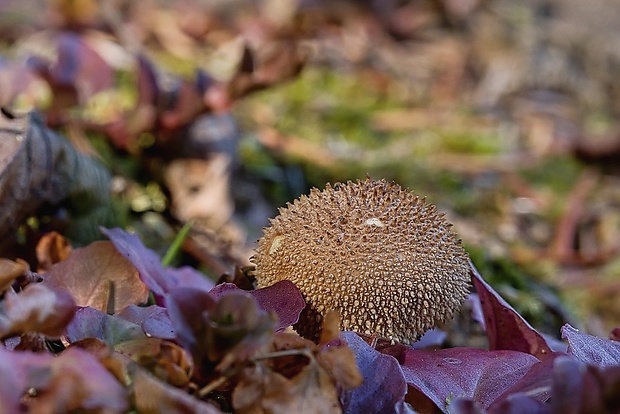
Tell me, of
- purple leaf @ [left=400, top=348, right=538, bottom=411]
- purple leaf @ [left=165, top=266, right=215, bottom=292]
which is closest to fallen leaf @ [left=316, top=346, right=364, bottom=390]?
Answer: purple leaf @ [left=400, top=348, right=538, bottom=411]

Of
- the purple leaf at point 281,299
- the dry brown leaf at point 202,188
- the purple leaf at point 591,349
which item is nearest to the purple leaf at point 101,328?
the purple leaf at point 281,299

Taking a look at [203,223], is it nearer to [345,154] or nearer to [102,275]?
[345,154]

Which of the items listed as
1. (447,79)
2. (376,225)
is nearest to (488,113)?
(447,79)

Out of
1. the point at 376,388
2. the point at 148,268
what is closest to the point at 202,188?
the point at 148,268

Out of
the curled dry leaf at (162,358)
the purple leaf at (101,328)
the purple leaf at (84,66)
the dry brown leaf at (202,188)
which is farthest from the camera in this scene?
the dry brown leaf at (202,188)

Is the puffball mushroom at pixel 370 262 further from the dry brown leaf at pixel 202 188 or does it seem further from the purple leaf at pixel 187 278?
the dry brown leaf at pixel 202 188

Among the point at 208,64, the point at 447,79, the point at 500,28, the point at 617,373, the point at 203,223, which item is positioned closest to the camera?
the point at 617,373

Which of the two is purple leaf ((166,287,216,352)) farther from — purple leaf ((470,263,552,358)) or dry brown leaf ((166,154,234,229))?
dry brown leaf ((166,154,234,229))
